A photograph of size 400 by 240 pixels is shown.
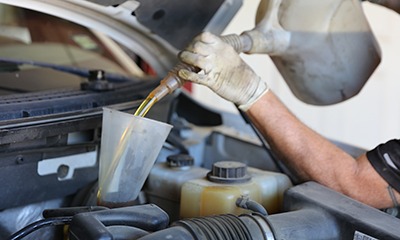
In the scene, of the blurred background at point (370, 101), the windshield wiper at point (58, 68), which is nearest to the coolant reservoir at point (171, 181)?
the windshield wiper at point (58, 68)

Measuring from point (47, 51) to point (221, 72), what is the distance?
0.69 meters

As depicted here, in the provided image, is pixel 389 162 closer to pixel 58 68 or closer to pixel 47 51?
pixel 58 68

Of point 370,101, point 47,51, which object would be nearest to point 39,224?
point 47,51

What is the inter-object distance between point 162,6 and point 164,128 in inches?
14.9

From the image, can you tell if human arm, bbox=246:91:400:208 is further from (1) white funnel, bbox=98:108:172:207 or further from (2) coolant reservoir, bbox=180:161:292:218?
(1) white funnel, bbox=98:108:172:207

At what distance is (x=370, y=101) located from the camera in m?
2.93

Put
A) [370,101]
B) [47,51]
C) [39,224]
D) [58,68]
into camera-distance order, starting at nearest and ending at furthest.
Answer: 1. [39,224]
2. [58,68]
3. [47,51]
4. [370,101]

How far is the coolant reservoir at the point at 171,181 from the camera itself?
1210mm

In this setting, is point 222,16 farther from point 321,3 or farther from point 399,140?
point 399,140

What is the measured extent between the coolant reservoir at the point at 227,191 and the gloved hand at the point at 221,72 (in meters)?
0.15

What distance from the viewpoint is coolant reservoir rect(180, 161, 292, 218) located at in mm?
1082

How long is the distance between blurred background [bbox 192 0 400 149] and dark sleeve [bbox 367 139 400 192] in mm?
1614

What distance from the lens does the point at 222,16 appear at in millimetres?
1425

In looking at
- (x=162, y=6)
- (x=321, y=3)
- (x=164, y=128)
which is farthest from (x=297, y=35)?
(x=164, y=128)
